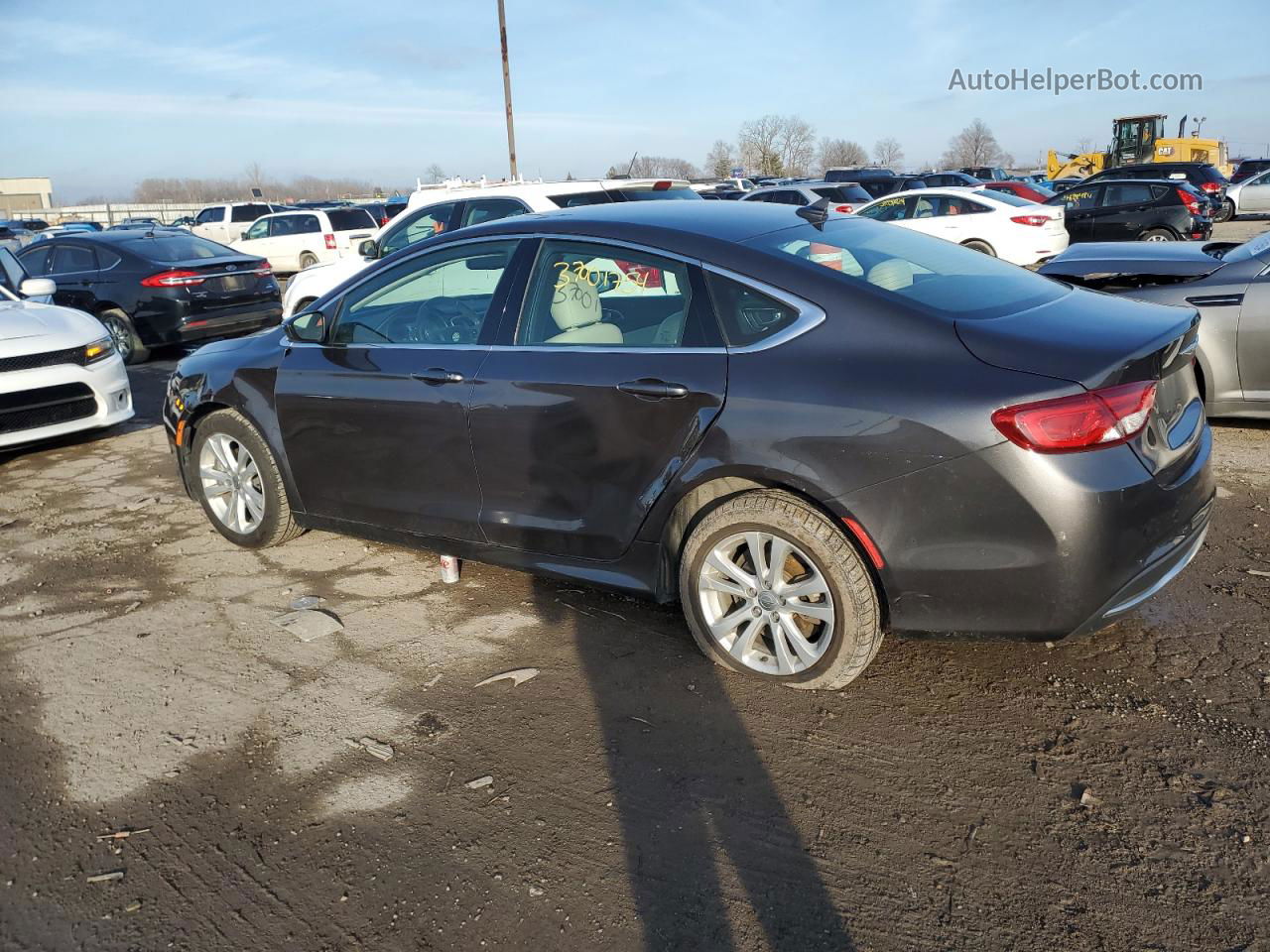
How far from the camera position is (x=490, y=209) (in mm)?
9594

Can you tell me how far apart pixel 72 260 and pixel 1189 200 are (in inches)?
703

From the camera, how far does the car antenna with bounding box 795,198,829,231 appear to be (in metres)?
3.90

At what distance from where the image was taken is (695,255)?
3484mm

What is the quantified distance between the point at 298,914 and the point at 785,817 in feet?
4.40

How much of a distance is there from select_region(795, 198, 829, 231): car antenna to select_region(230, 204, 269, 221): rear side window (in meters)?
27.7

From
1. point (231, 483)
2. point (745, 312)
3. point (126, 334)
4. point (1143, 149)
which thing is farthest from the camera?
point (1143, 149)

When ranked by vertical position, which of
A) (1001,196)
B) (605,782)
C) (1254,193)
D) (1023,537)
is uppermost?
(1001,196)

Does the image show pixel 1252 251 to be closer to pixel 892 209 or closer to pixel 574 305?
pixel 574 305

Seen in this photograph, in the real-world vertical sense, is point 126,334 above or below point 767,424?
below

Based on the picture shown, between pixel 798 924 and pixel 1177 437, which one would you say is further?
pixel 1177 437

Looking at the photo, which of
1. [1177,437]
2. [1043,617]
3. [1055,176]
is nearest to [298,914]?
[1043,617]

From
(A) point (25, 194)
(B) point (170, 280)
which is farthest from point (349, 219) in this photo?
(A) point (25, 194)

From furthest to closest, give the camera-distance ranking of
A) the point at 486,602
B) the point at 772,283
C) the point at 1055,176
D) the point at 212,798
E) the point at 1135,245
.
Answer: the point at 1055,176 < the point at 1135,245 < the point at 486,602 < the point at 772,283 < the point at 212,798

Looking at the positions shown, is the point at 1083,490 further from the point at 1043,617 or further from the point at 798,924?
the point at 798,924
